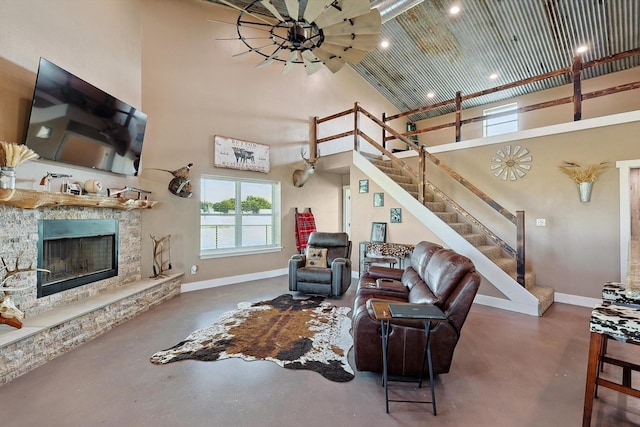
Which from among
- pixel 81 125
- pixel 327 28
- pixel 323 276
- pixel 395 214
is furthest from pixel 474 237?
pixel 81 125

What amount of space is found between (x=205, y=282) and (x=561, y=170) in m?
6.16

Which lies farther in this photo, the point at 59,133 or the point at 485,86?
the point at 485,86

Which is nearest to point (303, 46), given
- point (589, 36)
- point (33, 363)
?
point (33, 363)

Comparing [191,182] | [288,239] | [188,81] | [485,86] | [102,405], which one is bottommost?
[102,405]

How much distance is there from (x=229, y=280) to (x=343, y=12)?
4654 millimetres

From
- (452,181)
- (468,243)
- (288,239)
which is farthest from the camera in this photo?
(288,239)

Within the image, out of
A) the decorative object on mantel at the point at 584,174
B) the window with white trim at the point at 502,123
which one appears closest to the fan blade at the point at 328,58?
the decorative object on mantel at the point at 584,174

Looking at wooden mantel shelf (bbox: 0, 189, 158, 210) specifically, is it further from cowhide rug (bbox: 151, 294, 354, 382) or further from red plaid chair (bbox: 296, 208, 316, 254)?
red plaid chair (bbox: 296, 208, 316, 254)

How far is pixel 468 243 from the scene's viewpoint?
4254mm

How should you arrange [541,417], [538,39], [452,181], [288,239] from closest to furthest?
[541,417]
[538,39]
[452,181]
[288,239]

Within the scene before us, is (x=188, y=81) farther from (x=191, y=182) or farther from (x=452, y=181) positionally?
(x=452, y=181)

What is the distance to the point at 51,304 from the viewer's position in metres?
2.99

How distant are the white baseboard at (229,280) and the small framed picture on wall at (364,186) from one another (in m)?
2.45

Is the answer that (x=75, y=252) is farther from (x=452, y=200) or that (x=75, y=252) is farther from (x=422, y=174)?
(x=452, y=200)
